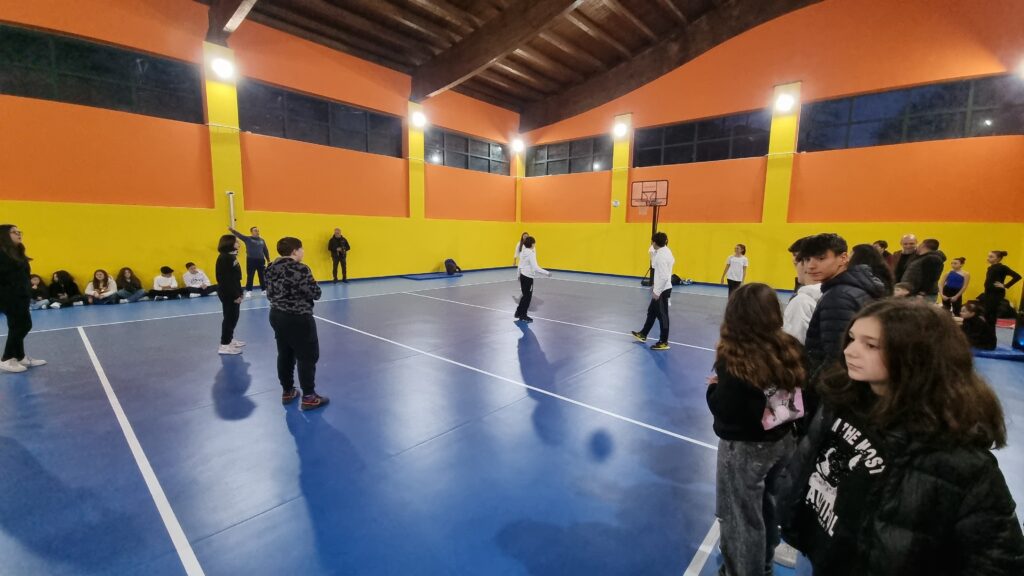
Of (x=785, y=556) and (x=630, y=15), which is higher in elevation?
(x=630, y=15)

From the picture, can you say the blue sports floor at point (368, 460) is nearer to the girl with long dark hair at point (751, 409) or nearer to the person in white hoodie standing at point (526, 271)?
the girl with long dark hair at point (751, 409)

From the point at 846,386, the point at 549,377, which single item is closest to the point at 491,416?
the point at 549,377

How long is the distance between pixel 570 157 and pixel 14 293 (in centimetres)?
1648

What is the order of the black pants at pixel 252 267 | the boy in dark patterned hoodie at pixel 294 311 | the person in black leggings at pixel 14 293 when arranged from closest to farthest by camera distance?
the boy in dark patterned hoodie at pixel 294 311, the person in black leggings at pixel 14 293, the black pants at pixel 252 267

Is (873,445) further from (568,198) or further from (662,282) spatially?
(568,198)

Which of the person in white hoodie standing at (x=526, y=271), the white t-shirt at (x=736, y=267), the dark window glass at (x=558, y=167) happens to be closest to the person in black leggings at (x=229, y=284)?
the person in white hoodie standing at (x=526, y=271)

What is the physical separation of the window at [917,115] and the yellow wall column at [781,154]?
0.43 metres

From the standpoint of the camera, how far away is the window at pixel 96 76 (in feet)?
28.1

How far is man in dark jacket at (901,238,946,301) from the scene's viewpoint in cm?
565

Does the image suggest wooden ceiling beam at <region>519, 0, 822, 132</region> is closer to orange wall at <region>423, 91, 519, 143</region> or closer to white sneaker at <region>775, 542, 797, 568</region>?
orange wall at <region>423, 91, 519, 143</region>

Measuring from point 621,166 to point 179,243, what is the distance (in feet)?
46.2

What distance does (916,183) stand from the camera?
35.1ft

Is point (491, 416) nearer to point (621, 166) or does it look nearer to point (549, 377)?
point (549, 377)

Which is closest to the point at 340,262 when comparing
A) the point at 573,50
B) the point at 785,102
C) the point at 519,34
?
the point at 519,34
